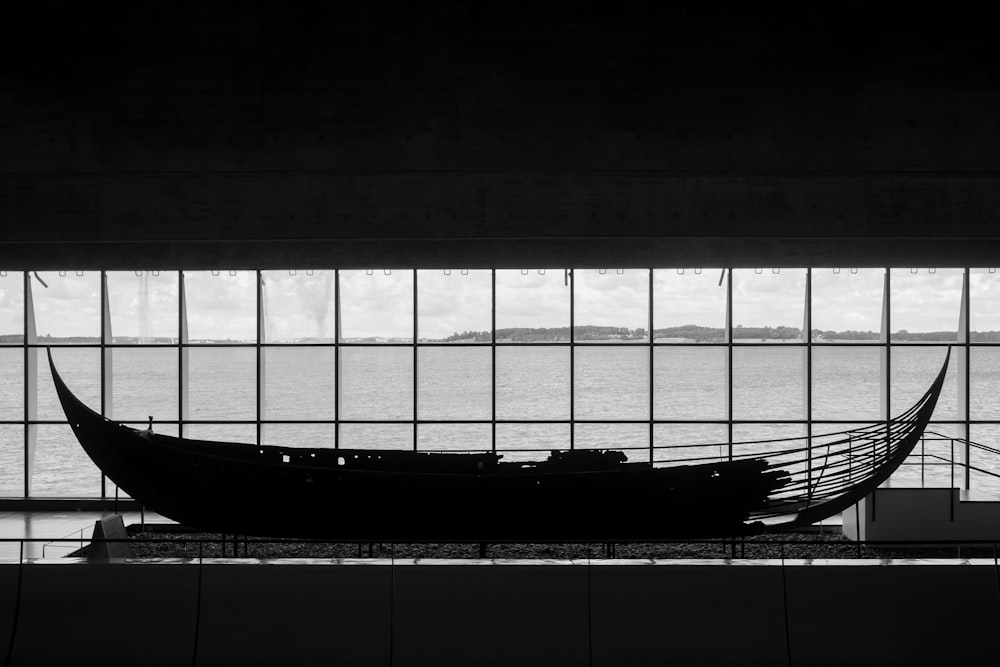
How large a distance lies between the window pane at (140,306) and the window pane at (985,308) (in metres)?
47.6

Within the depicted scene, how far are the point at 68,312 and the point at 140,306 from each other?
4.06 meters

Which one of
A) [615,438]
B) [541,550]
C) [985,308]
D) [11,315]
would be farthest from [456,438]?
[541,550]

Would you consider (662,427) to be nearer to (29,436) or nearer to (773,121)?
(29,436)

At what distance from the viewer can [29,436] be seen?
13047 millimetres

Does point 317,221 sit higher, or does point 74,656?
point 317,221

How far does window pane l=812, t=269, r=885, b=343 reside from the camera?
4728 centimetres

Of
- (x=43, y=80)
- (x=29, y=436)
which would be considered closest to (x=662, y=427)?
(x=29, y=436)

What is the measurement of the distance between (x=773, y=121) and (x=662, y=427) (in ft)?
131

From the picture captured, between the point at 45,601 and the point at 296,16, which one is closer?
the point at 296,16

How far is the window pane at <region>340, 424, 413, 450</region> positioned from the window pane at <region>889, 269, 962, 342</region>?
29.6 m

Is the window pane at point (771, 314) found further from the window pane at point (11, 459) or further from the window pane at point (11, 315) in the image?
the window pane at point (11, 315)

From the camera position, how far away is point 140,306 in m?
48.3

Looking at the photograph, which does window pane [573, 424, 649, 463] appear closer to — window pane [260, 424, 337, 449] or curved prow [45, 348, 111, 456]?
window pane [260, 424, 337, 449]

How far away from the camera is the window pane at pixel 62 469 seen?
34188 millimetres
